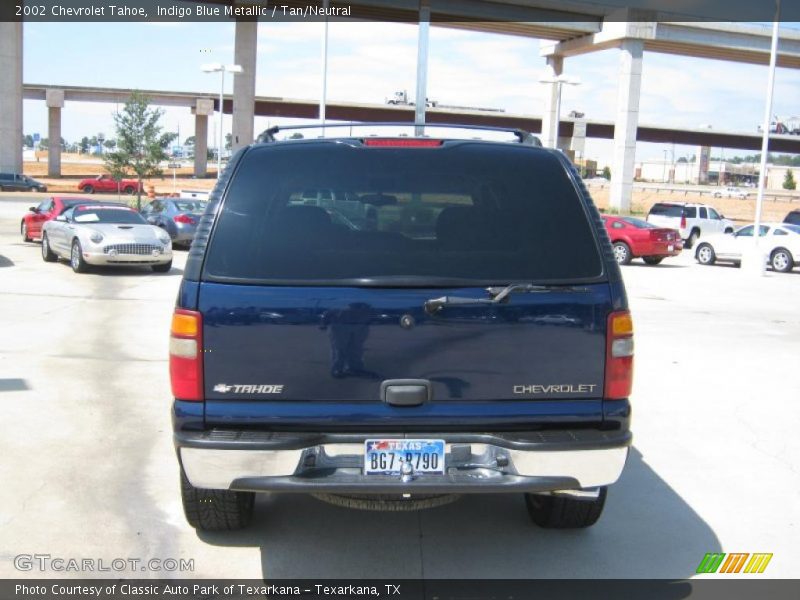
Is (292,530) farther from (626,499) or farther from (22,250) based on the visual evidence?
(22,250)

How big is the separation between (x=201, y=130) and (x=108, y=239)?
81.0 metres

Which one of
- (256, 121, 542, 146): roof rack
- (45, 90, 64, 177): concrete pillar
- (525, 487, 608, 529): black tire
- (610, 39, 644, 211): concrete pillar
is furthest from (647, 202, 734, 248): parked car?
(45, 90, 64, 177): concrete pillar

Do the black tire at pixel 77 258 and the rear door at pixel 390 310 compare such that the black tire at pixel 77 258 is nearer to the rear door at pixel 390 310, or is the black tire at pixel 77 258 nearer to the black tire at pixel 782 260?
the rear door at pixel 390 310

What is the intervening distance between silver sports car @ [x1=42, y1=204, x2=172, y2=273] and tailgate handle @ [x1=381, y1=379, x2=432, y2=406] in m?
14.3

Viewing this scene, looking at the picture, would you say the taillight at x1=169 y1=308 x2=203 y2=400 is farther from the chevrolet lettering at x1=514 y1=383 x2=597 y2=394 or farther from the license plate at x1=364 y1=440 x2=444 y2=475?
the chevrolet lettering at x1=514 y1=383 x2=597 y2=394

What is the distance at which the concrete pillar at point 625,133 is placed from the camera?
161ft

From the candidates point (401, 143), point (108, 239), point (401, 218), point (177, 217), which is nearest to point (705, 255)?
point (177, 217)

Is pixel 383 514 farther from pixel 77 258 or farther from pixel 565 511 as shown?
pixel 77 258

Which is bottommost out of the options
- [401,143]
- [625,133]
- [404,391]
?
[404,391]

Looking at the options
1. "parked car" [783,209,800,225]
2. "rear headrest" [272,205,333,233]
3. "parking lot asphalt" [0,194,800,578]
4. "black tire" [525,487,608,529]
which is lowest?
"parking lot asphalt" [0,194,800,578]

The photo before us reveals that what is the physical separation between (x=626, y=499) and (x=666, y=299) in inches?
470

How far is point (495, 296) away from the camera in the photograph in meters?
3.70

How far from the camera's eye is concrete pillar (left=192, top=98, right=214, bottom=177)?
91.9 meters

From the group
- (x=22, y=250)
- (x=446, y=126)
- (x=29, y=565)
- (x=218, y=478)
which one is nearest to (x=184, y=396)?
(x=218, y=478)
